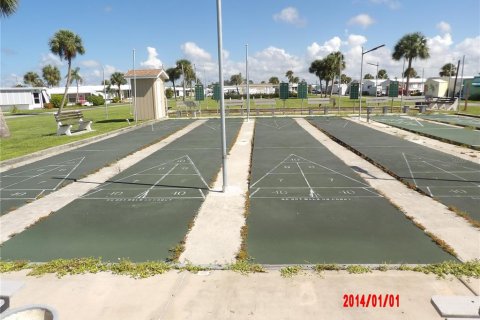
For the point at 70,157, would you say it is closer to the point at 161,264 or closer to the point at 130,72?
the point at 161,264

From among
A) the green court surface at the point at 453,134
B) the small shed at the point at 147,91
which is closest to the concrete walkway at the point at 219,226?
the green court surface at the point at 453,134

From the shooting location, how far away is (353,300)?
16.4 ft

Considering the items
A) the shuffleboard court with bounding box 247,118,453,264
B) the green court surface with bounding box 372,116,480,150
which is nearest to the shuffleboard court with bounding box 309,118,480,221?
the shuffleboard court with bounding box 247,118,453,264

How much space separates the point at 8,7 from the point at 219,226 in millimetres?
24055

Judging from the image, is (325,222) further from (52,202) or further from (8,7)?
(8,7)

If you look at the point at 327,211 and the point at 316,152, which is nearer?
the point at 327,211

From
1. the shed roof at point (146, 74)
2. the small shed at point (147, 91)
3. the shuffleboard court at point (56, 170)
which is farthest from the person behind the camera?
the small shed at point (147, 91)

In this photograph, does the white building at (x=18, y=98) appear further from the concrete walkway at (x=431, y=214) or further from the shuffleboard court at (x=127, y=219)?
the concrete walkway at (x=431, y=214)

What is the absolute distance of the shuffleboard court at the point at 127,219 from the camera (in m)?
6.87

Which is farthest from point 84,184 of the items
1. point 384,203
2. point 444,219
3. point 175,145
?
point 444,219

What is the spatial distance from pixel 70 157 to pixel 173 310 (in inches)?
550

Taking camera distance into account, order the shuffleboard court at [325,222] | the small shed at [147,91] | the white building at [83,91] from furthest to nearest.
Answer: the white building at [83,91]
the small shed at [147,91]
the shuffleboard court at [325,222]

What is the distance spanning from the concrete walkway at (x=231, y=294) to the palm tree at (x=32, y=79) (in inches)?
4753
